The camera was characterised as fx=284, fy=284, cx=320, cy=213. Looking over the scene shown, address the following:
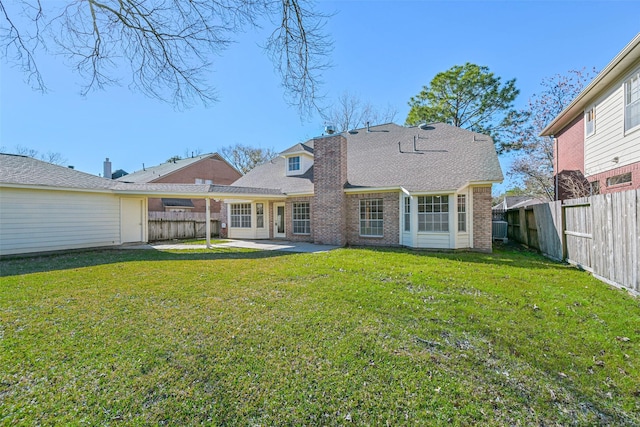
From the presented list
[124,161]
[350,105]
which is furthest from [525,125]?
[124,161]

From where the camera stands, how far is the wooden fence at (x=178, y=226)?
53.1 ft

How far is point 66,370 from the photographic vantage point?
2.99m

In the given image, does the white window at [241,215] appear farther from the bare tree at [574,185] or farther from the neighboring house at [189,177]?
the bare tree at [574,185]

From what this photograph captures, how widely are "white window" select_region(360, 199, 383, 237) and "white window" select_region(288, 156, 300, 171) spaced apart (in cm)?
547

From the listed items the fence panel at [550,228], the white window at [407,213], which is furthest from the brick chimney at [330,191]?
the fence panel at [550,228]

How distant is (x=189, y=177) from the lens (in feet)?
85.3

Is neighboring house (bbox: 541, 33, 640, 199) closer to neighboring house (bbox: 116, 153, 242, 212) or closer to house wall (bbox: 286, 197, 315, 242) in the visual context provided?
house wall (bbox: 286, 197, 315, 242)

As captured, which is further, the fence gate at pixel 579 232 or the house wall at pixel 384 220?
the house wall at pixel 384 220

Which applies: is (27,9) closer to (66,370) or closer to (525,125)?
(66,370)

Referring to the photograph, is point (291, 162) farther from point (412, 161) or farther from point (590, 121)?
point (590, 121)

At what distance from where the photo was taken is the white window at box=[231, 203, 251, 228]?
1662 centimetres

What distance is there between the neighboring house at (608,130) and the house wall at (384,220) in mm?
6656

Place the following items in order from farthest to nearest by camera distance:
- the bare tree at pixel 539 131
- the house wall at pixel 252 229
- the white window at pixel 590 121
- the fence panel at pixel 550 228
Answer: the bare tree at pixel 539 131, the house wall at pixel 252 229, the white window at pixel 590 121, the fence panel at pixel 550 228

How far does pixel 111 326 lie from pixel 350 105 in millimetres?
23874
